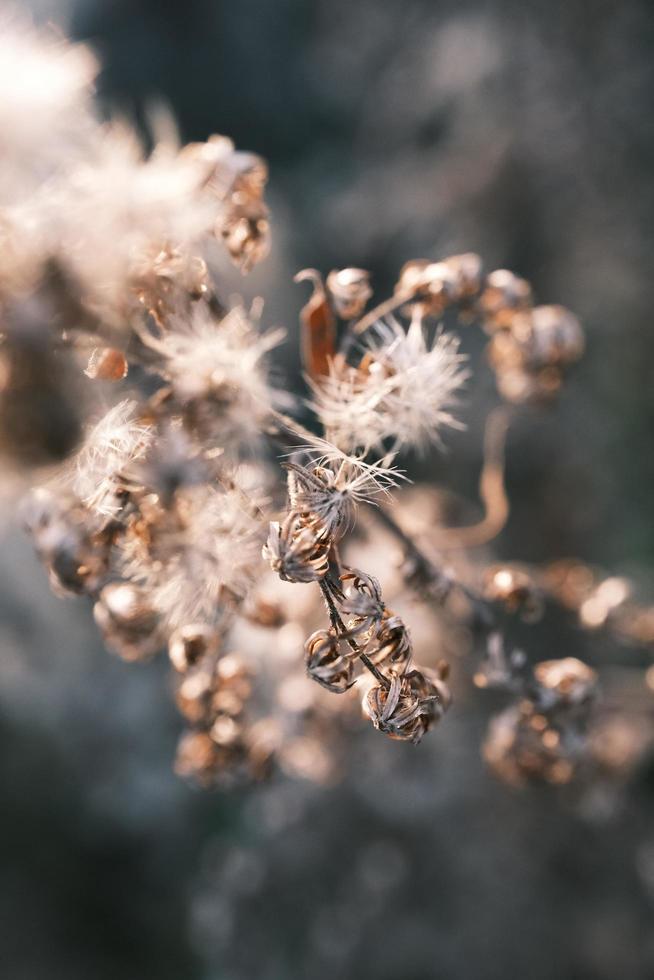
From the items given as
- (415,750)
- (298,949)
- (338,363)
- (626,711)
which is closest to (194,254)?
(338,363)

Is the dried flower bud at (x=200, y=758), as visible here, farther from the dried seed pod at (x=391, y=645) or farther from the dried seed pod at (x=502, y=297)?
the dried seed pod at (x=502, y=297)

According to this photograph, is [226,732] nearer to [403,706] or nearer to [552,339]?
[403,706]

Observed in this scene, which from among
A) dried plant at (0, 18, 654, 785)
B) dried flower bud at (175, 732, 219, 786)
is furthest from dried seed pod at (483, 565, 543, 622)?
dried flower bud at (175, 732, 219, 786)

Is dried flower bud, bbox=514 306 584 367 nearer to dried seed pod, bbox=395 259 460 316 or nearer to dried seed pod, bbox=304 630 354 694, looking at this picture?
dried seed pod, bbox=395 259 460 316

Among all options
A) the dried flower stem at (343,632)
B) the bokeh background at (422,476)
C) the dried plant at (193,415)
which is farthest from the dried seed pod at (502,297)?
the bokeh background at (422,476)

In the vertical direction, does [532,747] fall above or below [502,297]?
below

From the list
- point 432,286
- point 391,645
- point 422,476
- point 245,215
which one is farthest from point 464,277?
point 422,476

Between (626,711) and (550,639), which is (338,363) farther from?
(550,639)
